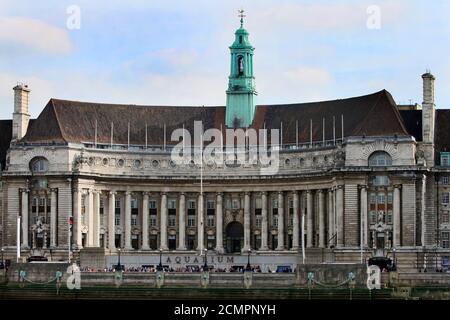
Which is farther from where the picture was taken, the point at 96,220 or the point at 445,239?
the point at 96,220

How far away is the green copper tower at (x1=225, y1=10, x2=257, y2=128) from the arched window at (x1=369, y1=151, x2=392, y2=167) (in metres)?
22.2

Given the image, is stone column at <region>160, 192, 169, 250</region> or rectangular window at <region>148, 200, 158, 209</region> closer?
stone column at <region>160, 192, 169, 250</region>

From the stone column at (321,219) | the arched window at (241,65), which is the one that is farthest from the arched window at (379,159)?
the arched window at (241,65)

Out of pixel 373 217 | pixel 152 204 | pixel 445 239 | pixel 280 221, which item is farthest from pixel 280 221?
pixel 445 239

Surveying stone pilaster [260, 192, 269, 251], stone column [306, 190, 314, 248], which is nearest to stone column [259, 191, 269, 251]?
stone pilaster [260, 192, 269, 251]

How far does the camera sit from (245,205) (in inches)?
7520

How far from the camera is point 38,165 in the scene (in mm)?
187125

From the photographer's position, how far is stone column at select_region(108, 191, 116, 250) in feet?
619

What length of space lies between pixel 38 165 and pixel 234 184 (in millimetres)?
20870

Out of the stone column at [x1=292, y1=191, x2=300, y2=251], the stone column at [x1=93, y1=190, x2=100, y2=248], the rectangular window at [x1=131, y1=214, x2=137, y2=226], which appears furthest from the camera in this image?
the rectangular window at [x1=131, y1=214, x2=137, y2=226]

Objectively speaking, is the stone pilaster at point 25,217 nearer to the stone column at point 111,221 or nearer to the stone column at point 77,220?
the stone column at point 77,220

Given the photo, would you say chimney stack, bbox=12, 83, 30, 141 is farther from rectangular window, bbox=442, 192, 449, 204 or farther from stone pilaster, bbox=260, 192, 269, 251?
rectangular window, bbox=442, 192, 449, 204

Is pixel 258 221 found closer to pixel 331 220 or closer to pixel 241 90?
pixel 331 220
